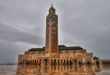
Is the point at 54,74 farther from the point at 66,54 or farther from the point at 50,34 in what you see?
the point at 50,34

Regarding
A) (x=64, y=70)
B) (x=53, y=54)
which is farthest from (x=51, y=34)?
(x=64, y=70)

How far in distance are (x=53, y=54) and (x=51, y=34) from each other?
19.7 ft

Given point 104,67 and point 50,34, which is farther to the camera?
point 104,67

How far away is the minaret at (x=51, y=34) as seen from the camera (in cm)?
5123

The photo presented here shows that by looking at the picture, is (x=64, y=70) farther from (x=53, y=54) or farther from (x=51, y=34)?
Answer: (x=51, y=34)

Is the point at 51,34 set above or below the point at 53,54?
above

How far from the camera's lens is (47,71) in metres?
49.3

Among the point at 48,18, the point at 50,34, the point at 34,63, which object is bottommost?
the point at 34,63

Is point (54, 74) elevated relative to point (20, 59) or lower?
lower

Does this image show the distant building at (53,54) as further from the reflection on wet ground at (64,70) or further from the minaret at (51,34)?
the reflection on wet ground at (64,70)

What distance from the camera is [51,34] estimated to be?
51.9 metres

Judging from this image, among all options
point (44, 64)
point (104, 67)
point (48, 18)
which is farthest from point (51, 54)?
point (104, 67)

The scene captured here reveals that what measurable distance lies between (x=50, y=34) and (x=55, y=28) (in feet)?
9.12

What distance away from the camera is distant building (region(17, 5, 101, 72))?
49.5m
